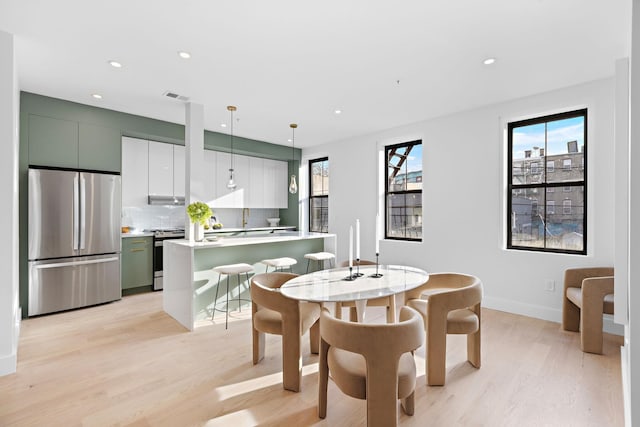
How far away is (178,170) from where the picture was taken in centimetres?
543

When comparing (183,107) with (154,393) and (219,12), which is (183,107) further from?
(154,393)

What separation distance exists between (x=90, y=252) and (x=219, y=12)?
341 cm

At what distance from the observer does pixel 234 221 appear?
6746mm

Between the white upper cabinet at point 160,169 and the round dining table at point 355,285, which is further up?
the white upper cabinet at point 160,169

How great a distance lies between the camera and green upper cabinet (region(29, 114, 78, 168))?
12.4 feet

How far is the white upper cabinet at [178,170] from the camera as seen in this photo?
537 cm

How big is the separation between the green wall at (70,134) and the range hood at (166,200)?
766mm

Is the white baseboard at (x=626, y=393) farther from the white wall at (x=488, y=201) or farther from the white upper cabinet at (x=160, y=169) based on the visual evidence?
the white upper cabinet at (x=160, y=169)

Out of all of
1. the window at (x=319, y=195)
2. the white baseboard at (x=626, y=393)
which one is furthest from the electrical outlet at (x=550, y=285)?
the window at (x=319, y=195)

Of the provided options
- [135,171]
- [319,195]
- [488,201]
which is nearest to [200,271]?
[135,171]

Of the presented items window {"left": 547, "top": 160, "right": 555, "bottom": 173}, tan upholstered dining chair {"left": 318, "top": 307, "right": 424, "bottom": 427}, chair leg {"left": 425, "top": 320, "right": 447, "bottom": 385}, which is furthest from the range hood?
window {"left": 547, "top": 160, "right": 555, "bottom": 173}

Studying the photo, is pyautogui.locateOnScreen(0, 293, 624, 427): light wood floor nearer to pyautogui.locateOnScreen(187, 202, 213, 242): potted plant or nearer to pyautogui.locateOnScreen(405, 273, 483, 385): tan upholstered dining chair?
pyautogui.locateOnScreen(405, 273, 483, 385): tan upholstered dining chair

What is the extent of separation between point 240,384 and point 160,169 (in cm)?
396

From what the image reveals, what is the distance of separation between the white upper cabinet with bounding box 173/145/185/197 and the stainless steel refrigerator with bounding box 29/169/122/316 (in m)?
1.12
